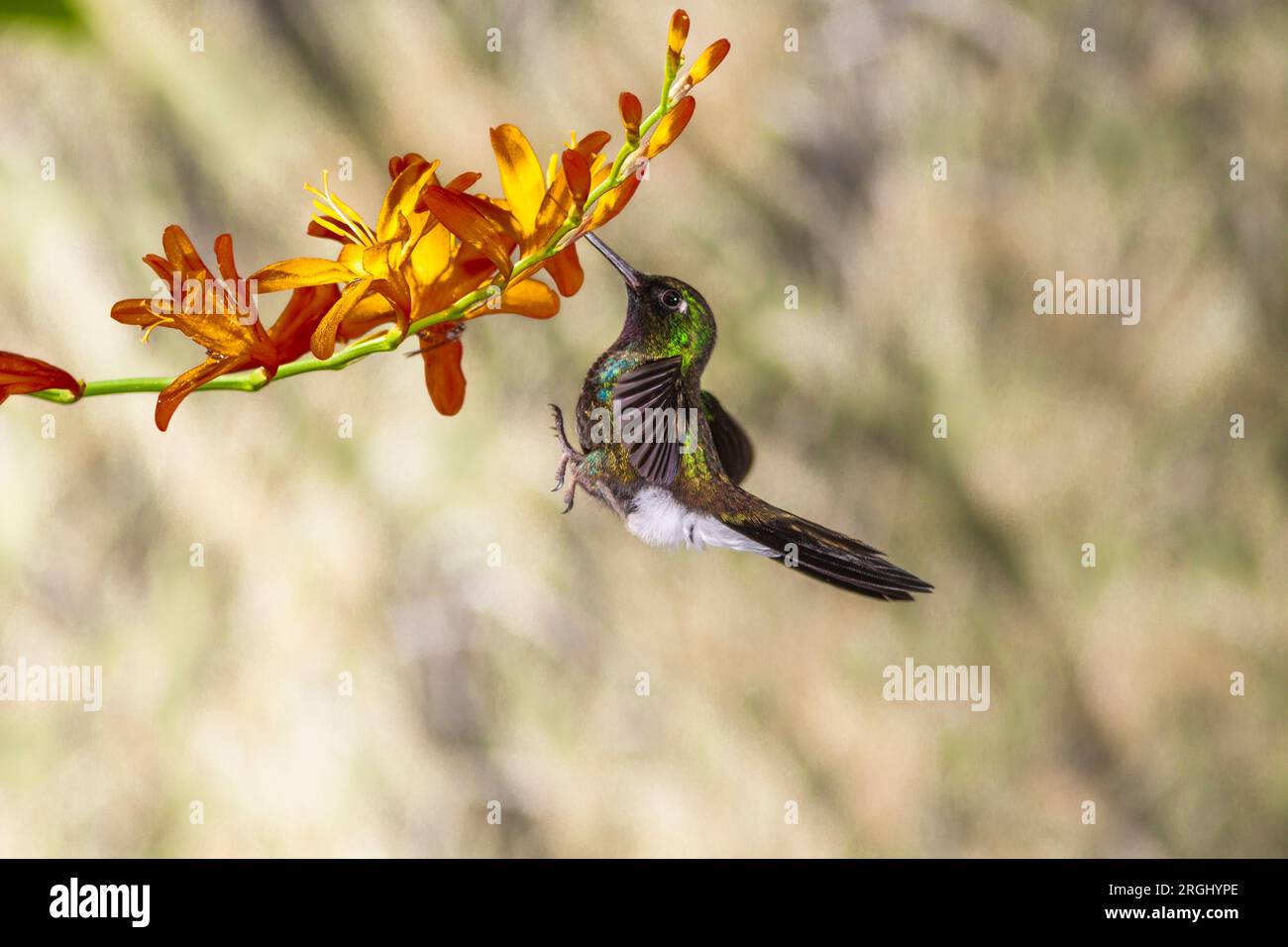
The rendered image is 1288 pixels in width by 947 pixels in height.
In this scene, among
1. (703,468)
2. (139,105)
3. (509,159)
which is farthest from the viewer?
(139,105)

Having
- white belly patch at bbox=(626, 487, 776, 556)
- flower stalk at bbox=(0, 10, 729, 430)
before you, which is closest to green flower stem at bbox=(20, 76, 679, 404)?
flower stalk at bbox=(0, 10, 729, 430)

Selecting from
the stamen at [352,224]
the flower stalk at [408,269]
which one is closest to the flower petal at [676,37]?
the flower stalk at [408,269]

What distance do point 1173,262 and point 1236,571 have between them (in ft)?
1.35

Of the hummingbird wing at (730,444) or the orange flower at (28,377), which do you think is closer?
the orange flower at (28,377)

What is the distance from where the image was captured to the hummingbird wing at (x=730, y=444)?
0.44m

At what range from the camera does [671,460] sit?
1.10 ft

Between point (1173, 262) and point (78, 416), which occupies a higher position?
point (1173, 262)

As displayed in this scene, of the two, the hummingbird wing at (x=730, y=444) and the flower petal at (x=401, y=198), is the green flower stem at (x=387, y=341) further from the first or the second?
the hummingbird wing at (x=730, y=444)

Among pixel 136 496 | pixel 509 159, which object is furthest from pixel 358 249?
pixel 136 496

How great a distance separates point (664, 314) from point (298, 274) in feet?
0.41

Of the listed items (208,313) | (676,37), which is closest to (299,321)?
(208,313)

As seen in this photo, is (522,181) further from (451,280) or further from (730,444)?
(730,444)

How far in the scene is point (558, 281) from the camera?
0.32m

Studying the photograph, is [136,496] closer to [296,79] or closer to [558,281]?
[296,79]
